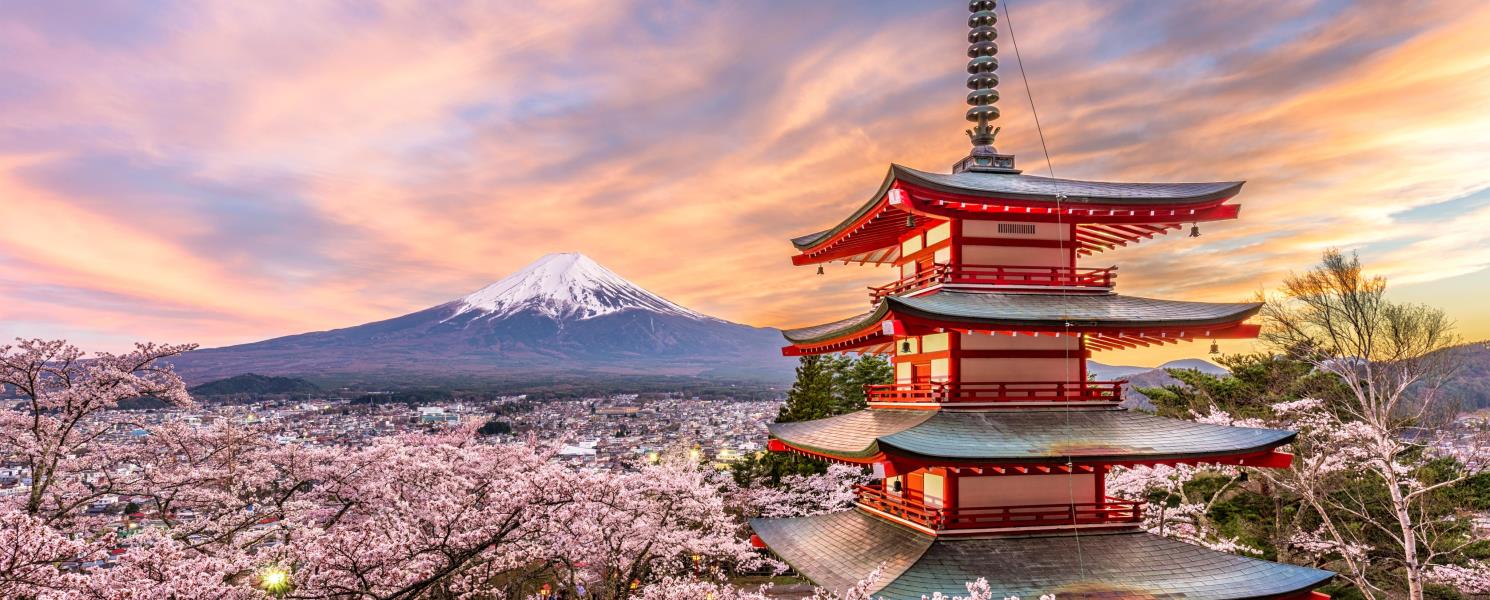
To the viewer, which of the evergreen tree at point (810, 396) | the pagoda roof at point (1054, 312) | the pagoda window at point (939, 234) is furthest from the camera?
the evergreen tree at point (810, 396)

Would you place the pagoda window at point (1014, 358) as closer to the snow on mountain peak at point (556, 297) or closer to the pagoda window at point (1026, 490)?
the pagoda window at point (1026, 490)

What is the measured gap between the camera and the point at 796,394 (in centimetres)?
3672

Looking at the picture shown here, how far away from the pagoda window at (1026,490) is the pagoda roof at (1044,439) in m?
0.86

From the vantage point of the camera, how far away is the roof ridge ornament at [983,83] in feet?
48.3

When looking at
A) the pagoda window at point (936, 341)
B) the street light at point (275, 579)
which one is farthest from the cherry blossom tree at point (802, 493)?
the street light at point (275, 579)

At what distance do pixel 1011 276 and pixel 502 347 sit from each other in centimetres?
15624

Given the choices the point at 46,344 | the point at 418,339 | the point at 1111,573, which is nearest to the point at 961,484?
the point at 1111,573

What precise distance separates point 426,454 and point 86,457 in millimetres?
7973

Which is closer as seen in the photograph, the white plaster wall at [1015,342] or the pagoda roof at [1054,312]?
the pagoda roof at [1054,312]

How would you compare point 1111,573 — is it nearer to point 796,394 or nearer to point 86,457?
point 86,457

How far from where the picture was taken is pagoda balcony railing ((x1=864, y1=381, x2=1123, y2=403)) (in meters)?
12.5

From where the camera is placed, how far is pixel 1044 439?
1167cm

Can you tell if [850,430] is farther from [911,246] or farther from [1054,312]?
[1054,312]

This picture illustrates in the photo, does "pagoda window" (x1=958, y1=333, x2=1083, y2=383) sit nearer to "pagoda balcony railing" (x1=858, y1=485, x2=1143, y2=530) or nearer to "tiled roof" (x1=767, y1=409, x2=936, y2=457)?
"tiled roof" (x1=767, y1=409, x2=936, y2=457)
